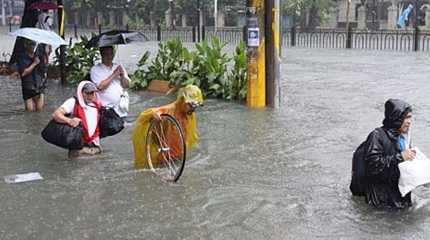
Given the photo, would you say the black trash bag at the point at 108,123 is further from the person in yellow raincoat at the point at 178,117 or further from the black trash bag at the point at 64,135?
the person in yellow raincoat at the point at 178,117

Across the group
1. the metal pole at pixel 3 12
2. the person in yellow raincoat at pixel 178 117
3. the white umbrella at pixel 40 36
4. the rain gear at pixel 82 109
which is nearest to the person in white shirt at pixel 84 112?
the rain gear at pixel 82 109

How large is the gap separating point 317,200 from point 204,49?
708 centimetres

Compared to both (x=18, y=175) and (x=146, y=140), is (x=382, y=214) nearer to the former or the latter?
(x=146, y=140)

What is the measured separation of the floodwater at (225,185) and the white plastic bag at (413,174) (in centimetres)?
26

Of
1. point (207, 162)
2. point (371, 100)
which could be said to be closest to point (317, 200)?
point (207, 162)

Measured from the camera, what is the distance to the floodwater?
5414mm

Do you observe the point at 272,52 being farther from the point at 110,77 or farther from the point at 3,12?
the point at 3,12

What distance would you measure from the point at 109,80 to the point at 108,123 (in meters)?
0.67

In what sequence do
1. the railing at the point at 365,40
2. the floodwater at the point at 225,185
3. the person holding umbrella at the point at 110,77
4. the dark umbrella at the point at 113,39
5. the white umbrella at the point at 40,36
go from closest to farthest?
1. the floodwater at the point at 225,185
2. the dark umbrella at the point at 113,39
3. the person holding umbrella at the point at 110,77
4. the white umbrella at the point at 40,36
5. the railing at the point at 365,40

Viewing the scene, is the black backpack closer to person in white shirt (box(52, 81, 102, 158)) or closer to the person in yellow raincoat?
the person in yellow raincoat

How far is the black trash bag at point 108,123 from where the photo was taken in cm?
799

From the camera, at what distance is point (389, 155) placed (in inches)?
225

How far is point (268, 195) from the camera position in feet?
20.8

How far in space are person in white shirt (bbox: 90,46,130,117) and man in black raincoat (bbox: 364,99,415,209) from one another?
3.64m
